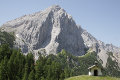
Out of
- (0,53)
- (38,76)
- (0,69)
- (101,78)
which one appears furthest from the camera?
(0,53)

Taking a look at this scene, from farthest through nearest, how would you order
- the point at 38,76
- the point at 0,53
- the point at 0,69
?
the point at 0,53, the point at 38,76, the point at 0,69

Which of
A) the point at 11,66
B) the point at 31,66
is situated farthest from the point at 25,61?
the point at 11,66

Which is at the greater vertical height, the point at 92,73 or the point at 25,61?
the point at 25,61

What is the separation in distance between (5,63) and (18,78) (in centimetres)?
997

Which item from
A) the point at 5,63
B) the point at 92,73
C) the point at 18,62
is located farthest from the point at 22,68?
the point at 92,73

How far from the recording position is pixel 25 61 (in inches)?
4350

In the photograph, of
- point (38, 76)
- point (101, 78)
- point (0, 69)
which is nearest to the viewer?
point (101, 78)

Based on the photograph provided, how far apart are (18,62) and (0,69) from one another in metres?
12.8

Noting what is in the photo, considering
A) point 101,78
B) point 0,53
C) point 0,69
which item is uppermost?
point 0,53

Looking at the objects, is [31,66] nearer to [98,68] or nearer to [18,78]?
[18,78]

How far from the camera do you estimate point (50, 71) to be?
10481 centimetres

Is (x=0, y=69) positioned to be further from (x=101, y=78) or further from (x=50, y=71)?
(x=101, y=78)

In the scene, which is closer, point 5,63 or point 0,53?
point 5,63

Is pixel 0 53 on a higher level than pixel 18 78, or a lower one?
higher
